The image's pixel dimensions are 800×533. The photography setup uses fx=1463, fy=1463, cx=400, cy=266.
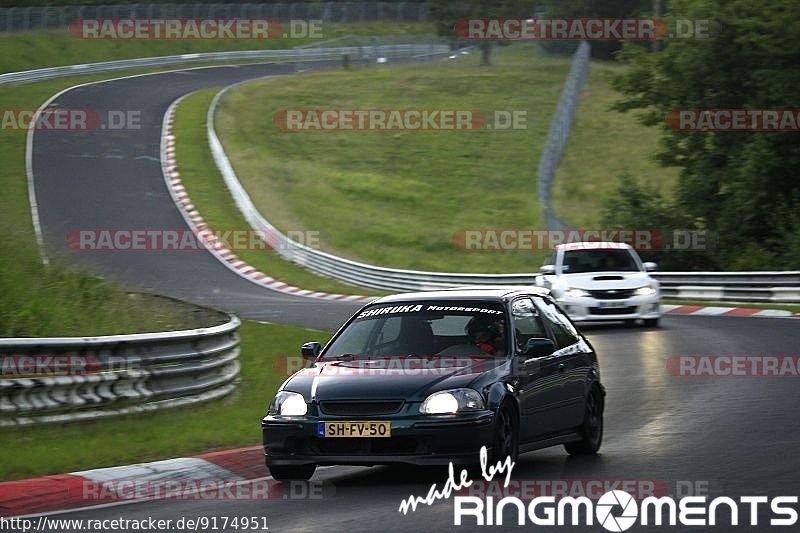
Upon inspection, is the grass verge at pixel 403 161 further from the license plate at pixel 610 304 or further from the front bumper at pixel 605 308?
the license plate at pixel 610 304

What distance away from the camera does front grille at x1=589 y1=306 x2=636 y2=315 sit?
24.4 m

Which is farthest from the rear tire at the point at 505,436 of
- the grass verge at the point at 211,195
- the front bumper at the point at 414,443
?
the grass verge at the point at 211,195

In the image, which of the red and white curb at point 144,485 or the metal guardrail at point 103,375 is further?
the metal guardrail at point 103,375

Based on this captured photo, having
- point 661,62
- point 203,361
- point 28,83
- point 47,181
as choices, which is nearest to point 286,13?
point 28,83

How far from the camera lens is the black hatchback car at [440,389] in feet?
31.7

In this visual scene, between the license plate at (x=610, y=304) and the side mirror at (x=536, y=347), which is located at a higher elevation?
the side mirror at (x=536, y=347)

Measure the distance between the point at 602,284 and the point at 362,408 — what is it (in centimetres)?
1519

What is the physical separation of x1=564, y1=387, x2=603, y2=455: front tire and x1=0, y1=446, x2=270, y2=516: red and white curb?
7.93 feet

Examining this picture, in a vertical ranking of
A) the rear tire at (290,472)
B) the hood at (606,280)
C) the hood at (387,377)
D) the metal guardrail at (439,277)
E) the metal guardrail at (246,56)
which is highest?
the metal guardrail at (246,56)

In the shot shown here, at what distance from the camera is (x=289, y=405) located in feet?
32.8

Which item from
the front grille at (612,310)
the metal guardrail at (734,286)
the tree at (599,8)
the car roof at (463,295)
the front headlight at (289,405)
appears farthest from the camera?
the tree at (599,8)

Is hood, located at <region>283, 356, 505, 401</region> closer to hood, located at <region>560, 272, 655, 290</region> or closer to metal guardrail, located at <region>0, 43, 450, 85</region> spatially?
hood, located at <region>560, 272, 655, 290</region>

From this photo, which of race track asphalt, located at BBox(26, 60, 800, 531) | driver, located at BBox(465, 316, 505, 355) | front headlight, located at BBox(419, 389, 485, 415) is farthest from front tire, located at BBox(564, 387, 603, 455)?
front headlight, located at BBox(419, 389, 485, 415)

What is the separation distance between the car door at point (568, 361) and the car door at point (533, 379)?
0.33 feet
